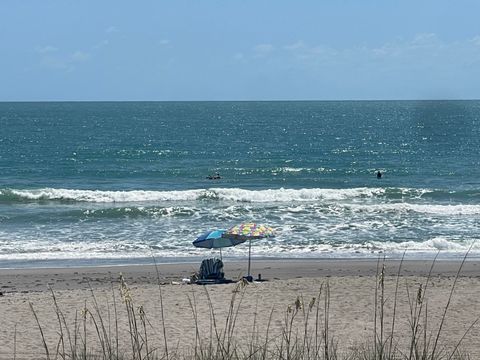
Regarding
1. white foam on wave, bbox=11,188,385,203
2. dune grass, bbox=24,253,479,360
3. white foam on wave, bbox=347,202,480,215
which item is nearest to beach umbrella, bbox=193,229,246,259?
dune grass, bbox=24,253,479,360

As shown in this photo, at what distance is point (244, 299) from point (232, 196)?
21.4 m

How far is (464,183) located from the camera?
42.2 meters

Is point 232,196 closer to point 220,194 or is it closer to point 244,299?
point 220,194

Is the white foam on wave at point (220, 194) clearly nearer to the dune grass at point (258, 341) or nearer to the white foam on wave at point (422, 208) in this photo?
the white foam on wave at point (422, 208)

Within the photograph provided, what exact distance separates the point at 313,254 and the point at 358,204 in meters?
11.8

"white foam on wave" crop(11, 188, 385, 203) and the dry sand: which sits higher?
"white foam on wave" crop(11, 188, 385, 203)

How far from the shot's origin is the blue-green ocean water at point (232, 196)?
2392cm

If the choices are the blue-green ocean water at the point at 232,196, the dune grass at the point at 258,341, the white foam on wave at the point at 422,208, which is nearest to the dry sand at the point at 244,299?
the dune grass at the point at 258,341

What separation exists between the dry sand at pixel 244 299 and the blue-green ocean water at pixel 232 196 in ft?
6.43

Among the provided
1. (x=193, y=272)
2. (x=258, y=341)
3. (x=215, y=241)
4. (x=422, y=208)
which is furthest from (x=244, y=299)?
(x=422, y=208)

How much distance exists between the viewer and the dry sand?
497 inches

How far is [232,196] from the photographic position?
122 feet

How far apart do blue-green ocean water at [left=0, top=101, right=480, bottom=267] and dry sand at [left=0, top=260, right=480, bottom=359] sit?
6.43 feet

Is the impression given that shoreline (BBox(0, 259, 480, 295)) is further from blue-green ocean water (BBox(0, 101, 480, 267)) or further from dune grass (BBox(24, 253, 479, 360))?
dune grass (BBox(24, 253, 479, 360))
